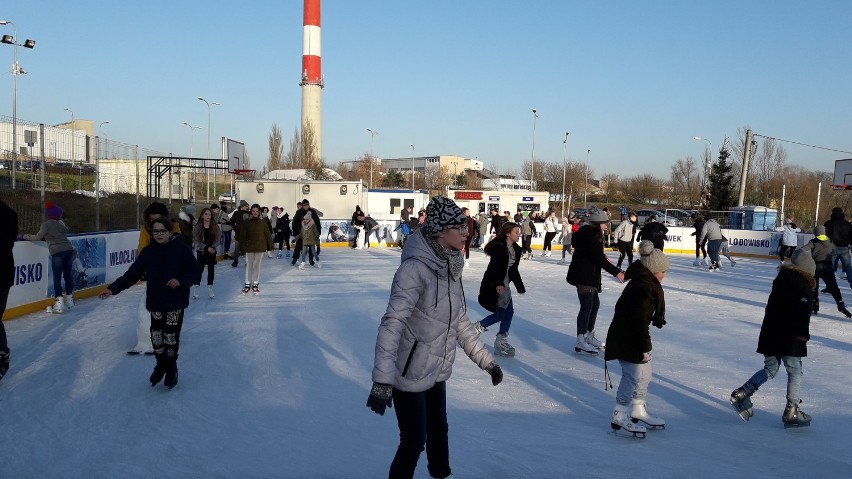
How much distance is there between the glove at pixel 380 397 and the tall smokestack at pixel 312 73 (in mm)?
53348

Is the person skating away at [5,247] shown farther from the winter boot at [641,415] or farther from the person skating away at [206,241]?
the winter boot at [641,415]

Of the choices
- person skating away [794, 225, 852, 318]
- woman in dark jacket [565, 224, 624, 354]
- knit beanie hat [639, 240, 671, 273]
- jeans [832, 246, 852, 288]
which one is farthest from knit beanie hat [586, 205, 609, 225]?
jeans [832, 246, 852, 288]

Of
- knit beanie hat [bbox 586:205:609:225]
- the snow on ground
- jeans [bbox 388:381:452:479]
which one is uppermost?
knit beanie hat [bbox 586:205:609:225]

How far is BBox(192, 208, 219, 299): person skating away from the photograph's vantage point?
10.6 m

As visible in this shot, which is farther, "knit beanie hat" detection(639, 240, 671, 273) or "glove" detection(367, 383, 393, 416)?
"knit beanie hat" detection(639, 240, 671, 273)

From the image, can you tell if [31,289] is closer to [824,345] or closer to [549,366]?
[549,366]

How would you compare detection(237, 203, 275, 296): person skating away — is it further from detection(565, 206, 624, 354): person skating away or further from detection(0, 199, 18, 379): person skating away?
detection(565, 206, 624, 354): person skating away

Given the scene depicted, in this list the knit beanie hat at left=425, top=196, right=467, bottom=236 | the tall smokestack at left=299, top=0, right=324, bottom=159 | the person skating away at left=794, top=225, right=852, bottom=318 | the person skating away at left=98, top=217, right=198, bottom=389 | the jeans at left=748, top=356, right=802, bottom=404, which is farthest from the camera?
the tall smokestack at left=299, top=0, right=324, bottom=159

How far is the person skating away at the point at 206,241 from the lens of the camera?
10602 mm

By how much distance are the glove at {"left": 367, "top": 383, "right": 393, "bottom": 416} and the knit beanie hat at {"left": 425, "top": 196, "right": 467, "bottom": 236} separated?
2.47 ft

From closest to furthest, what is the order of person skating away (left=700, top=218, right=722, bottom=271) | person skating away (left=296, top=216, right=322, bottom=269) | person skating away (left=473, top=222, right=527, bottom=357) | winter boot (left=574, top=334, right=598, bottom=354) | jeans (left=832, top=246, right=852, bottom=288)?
person skating away (left=473, top=222, right=527, bottom=357) → winter boot (left=574, top=334, right=598, bottom=354) → jeans (left=832, top=246, right=852, bottom=288) → person skating away (left=296, top=216, right=322, bottom=269) → person skating away (left=700, top=218, right=722, bottom=271)

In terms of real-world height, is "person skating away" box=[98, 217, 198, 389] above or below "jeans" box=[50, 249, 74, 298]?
above

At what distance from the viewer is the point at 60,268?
31.0 ft

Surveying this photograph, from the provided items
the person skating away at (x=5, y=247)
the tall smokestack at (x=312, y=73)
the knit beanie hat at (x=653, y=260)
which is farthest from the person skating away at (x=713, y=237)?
the tall smokestack at (x=312, y=73)
